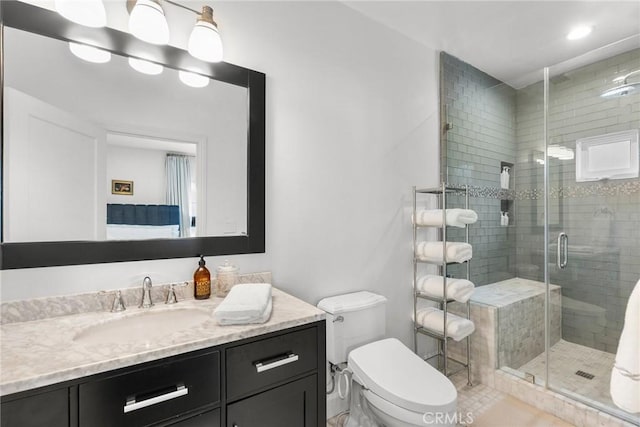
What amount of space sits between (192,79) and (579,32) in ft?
8.82

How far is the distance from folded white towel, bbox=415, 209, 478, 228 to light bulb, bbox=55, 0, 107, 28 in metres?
1.99

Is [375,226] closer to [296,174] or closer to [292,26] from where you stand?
[296,174]

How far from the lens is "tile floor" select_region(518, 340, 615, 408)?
1.86 meters

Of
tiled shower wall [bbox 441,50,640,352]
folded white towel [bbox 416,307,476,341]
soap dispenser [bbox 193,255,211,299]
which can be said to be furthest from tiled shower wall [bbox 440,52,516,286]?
soap dispenser [bbox 193,255,211,299]

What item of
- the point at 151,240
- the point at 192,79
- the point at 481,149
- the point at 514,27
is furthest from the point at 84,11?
the point at 481,149

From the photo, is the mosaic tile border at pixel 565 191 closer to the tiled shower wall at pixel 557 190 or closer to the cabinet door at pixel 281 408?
the tiled shower wall at pixel 557 190

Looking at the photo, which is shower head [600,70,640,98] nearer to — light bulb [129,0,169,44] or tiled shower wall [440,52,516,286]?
tiled shower wall [440,52,516,286]

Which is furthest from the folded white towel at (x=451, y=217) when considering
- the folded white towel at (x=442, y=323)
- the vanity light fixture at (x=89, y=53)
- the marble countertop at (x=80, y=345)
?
the vanity light fixture at (x=89, y=53)

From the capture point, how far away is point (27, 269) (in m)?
1.04

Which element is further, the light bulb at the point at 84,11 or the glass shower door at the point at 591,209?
the glass shower door at the point at 591,209

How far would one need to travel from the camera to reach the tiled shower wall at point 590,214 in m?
2.11

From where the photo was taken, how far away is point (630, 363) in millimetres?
1212

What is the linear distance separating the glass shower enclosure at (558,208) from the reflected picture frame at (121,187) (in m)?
2.15

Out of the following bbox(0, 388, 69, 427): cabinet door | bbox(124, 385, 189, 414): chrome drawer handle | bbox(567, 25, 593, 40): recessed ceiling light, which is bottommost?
bbox(124, 385, 189, 414): chrome drawer handle
